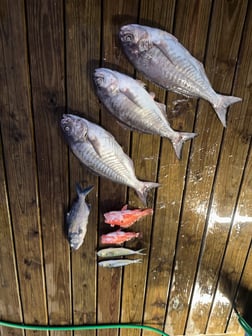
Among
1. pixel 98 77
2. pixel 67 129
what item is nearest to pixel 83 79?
pixel 98 77

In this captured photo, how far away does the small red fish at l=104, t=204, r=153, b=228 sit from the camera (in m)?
1.44

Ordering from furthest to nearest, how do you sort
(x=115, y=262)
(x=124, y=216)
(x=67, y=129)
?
(x=115, y=262) < (x=124, y=216) < (x=67, y=129)

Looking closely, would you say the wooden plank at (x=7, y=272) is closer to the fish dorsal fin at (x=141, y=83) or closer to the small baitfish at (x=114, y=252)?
the small baitfish at (x=114, y=252)

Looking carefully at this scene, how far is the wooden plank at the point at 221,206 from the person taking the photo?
133 cm

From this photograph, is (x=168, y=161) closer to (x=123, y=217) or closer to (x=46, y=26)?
(x=123, y=217)

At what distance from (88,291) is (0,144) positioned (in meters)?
0.82

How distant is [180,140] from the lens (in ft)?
4.32

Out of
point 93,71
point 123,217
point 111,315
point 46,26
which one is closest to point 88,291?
point 111,315

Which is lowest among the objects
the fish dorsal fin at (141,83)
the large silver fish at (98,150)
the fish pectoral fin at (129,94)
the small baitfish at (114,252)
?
the small baitfish at (114,252)

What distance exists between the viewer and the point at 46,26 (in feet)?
3.73

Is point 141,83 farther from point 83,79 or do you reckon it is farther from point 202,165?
point 202,165

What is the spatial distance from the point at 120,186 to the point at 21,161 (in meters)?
0.40

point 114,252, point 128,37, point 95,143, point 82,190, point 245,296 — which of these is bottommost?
point 245,296

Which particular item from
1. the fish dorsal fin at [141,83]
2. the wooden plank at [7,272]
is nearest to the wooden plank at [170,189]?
the fish dorsal fin at [141,83]
